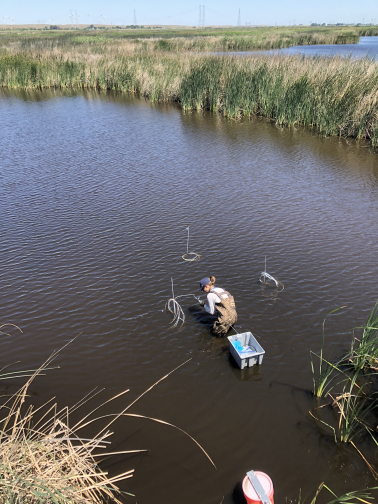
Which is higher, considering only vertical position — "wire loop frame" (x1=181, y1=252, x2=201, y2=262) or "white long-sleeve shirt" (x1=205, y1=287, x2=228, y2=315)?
"white long-sleeve shirt" (x1=205, y1=287, x2=228, y2=315)

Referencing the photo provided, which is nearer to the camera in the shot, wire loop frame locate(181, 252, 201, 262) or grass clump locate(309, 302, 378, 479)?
grass clump locate(309, 302, 378, 479)

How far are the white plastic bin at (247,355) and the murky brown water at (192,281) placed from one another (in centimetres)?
19

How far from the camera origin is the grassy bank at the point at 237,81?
17.3 metres

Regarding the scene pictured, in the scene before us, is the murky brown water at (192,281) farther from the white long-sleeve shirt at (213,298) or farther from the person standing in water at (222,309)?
the white long-sleeve shirt at (213,298)

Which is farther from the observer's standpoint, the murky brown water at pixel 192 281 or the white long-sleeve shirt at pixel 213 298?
the white long-sleeve shirt at pixel 213 298

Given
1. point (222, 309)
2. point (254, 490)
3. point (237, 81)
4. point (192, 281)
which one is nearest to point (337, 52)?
point (237, 81)

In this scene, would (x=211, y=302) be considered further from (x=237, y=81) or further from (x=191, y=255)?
(x=237, y=81)

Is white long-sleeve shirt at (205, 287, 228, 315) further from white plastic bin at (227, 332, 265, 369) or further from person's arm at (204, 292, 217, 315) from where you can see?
white plastic bin at (227, 332, 265, 369)

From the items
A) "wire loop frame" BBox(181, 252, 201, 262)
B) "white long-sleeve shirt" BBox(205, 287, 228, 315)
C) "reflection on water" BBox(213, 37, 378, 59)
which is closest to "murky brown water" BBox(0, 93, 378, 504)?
"wire loop frame" BBox(181, 252, 201, 262)

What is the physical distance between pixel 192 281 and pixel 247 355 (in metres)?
2.73

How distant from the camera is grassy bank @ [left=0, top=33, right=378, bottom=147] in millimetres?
17312

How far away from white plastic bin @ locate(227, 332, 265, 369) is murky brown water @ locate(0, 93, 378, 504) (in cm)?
19

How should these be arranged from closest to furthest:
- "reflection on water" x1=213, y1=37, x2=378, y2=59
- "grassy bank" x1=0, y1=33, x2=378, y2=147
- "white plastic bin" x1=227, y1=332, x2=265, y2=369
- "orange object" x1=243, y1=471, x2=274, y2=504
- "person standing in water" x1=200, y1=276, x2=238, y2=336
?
"orange object" x1=243, y1=471, x2=274, y2=504 < "white plastic bin" x1=227, y1=332, x2=265, y2=369 < "person standing in water" x1=200, y1=276, x2=238, y2=336 < "grassy bank" x1=0, y1=33, x2=378, y2=147 < "reflection on water" x1=213, y1=37, x2=378, y2=59

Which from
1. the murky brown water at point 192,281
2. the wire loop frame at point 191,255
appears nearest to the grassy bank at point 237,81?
the murky brown water at point 192,281
